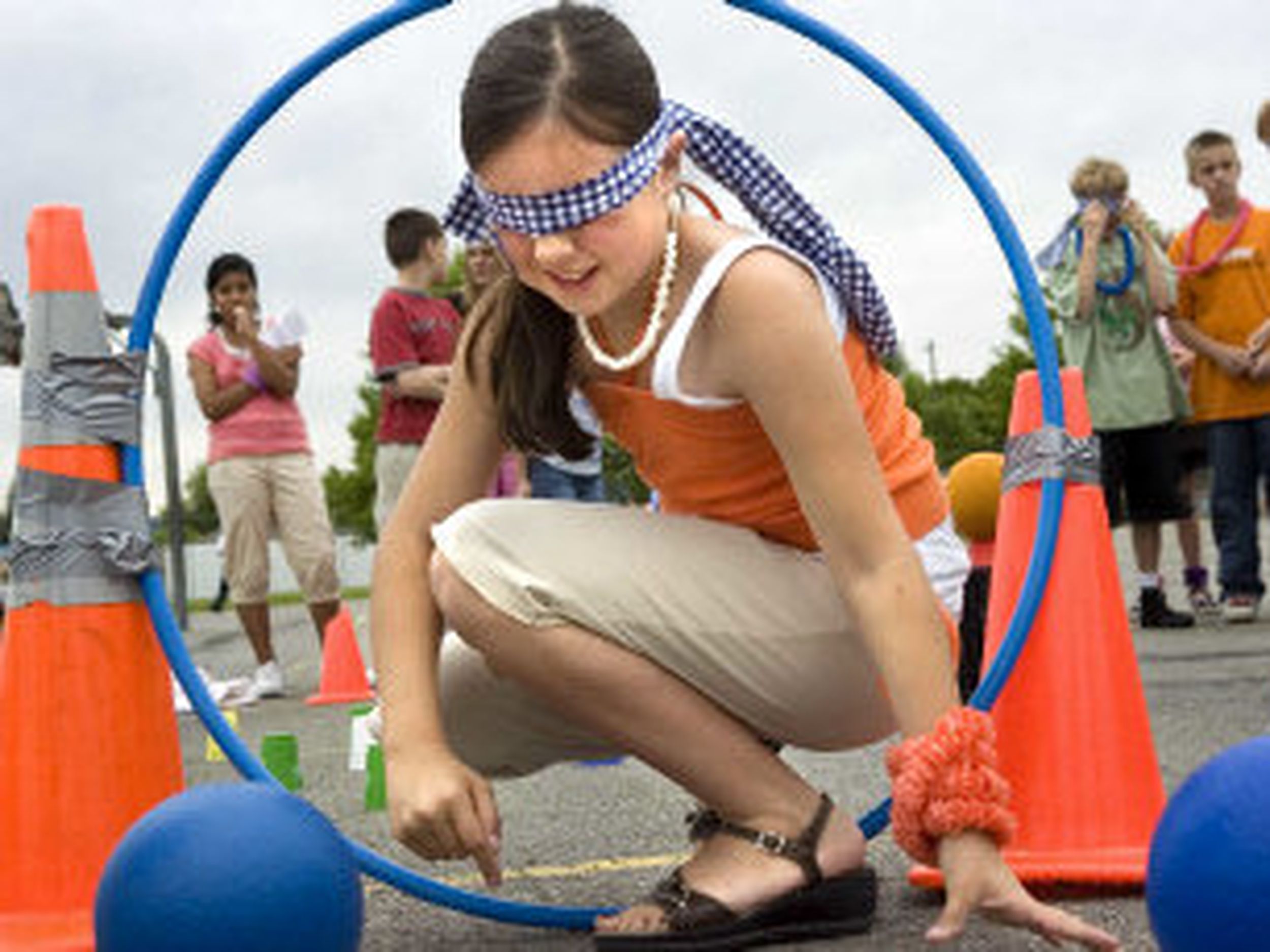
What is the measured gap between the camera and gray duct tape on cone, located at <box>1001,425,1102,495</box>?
2.92m

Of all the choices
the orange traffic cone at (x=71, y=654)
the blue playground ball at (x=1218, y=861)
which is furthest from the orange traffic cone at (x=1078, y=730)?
the orange traffic cone at (x=71, y=654)

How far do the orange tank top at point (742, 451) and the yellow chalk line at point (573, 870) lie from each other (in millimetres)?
714

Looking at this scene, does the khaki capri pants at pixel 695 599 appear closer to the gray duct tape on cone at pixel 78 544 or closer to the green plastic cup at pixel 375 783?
the gray duct tape on cone at pixel 78 544

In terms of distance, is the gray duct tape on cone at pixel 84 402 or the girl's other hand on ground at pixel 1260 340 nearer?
the gray duct tape on cone at pixel 84 402

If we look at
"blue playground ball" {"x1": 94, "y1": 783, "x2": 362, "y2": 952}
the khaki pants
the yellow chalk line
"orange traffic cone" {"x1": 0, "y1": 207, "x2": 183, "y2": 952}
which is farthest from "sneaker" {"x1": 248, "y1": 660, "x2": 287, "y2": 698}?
"blue playground ball" {"x1": 94, "y1": 783, "x2": 362, "y2": 952}

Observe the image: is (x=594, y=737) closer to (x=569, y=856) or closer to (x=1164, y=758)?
(x=569, y=856)

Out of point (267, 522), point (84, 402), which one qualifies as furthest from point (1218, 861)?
point (267, 522)

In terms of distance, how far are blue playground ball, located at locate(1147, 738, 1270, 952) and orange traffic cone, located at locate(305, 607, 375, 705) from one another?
519 centimetres

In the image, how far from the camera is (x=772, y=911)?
2551 millimetres

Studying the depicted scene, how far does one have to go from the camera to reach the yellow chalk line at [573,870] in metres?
3.22

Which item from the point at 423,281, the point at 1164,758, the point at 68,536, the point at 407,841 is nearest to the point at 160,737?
the point at 68,536

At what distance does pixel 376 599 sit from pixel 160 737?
440 mm

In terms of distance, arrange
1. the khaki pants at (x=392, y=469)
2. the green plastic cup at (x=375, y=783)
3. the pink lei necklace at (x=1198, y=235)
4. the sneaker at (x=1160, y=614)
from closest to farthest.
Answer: the green plastic cup at (x=375, y=783)
the khaki pants at (x=392, y=469)
the sneaker at (x=1160, y=614)
the pink lei necklace at (x=1198, y=235)

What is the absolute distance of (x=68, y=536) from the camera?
A: 9.26 ft
